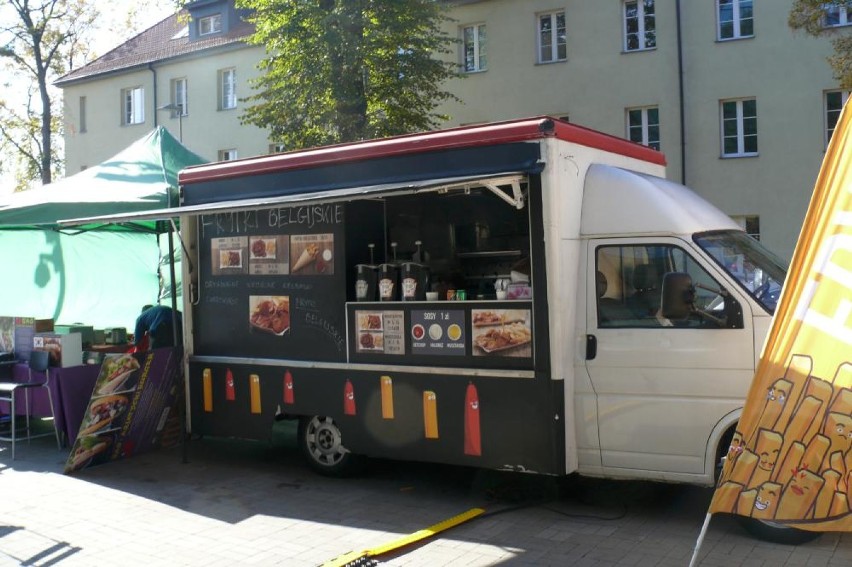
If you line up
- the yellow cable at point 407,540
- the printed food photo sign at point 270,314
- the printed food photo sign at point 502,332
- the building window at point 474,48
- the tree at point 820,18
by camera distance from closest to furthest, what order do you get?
the yellow cable at point 407,540
the printed food photo sign at point 502,332
the printed food photo sign at point 270,314
the tree at point 820,18
the building window at point 474,48

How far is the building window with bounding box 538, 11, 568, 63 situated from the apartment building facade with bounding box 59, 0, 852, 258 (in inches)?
1.1

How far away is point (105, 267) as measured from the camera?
45.6 feet

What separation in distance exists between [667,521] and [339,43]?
48.6 feet

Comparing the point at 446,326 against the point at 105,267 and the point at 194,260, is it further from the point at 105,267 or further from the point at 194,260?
the point at 105,267

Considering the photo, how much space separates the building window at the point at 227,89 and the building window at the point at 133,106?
4728 mm

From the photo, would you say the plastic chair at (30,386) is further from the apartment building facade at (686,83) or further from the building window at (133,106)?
the building window at (133,106)

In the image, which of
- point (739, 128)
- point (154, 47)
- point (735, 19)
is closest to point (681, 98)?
point (739, 128)

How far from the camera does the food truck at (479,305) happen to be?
5949mm

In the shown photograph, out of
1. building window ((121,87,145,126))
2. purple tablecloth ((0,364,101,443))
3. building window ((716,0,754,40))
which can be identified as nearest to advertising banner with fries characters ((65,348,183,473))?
purple tablecloth ((0,364,101,443))

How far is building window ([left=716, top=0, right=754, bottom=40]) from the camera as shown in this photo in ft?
68.8

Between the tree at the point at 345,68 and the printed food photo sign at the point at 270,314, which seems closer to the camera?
the printed food photo sign at the point at 270,314

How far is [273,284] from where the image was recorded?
7.83 meters

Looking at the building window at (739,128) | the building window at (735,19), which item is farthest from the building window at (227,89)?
the building window at (739,128)

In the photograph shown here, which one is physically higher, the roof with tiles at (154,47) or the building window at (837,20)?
the roof with tiles at (154,47)
